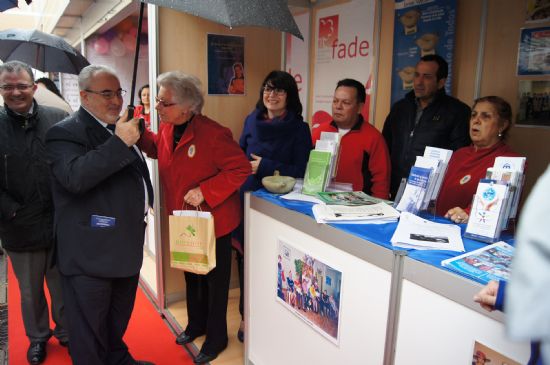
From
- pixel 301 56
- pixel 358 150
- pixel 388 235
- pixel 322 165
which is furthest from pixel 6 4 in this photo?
pixel 301 56

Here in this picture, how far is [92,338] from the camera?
6.15 ft

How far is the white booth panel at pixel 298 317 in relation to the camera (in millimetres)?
1332

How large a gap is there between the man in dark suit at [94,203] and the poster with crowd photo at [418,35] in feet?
6.74

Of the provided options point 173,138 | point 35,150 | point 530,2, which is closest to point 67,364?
point 35,150

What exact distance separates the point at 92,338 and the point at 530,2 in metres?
2.90

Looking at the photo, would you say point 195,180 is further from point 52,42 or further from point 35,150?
point 52,42

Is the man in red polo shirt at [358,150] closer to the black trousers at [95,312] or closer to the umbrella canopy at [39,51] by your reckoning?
the black trousers at [95,312]

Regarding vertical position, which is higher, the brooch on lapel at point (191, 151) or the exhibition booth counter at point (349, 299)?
the brooch on lapel at point (191, 151)

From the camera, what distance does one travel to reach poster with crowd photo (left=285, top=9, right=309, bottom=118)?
3.99m

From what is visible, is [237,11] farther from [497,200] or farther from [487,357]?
[487,357]

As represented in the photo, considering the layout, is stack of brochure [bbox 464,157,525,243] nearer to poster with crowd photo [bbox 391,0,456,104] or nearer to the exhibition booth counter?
the exhibition booth counter

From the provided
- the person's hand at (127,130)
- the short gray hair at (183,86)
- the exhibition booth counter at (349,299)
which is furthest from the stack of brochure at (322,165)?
the person's hand at (127,130)

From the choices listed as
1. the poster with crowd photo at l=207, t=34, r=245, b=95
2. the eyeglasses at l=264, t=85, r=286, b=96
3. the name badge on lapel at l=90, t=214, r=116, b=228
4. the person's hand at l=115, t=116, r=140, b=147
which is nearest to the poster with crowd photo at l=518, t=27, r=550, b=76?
the eyeglasses at l=264, t=85, r=286, b=96

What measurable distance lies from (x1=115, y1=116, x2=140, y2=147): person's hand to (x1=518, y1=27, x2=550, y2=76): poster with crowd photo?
2.18m
